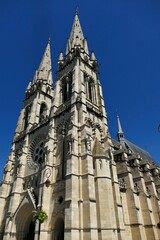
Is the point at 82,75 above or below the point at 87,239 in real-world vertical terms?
above

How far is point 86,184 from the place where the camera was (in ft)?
57.9

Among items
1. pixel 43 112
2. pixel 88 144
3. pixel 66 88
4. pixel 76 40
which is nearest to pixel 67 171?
pixel 88 144

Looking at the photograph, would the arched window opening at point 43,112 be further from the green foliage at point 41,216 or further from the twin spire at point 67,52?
the green foliage at point 41,216

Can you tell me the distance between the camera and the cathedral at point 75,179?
17.1 metres

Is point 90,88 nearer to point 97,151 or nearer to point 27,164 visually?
point 97,151

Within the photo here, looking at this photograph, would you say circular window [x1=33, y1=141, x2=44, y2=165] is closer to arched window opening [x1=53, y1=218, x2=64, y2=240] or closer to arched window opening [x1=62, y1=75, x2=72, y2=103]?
arched window opening [x1=62, y1=75, x2=72, y2=103]

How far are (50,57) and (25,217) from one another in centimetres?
3507

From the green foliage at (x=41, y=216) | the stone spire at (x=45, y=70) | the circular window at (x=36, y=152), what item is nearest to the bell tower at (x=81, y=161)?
the green foliage at (x=41, y=216)

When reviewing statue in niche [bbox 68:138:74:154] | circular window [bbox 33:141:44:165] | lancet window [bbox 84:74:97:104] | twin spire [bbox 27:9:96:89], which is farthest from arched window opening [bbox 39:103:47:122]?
statue in niche [bbox 68:138:74:154]

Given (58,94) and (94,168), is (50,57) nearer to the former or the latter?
(58,94)

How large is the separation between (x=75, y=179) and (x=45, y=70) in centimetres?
2915

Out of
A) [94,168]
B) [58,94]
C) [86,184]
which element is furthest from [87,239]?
[58,94]

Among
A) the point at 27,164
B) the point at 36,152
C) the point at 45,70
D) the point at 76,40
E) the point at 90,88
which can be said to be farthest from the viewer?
the point at 45,70

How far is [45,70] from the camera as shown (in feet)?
133
